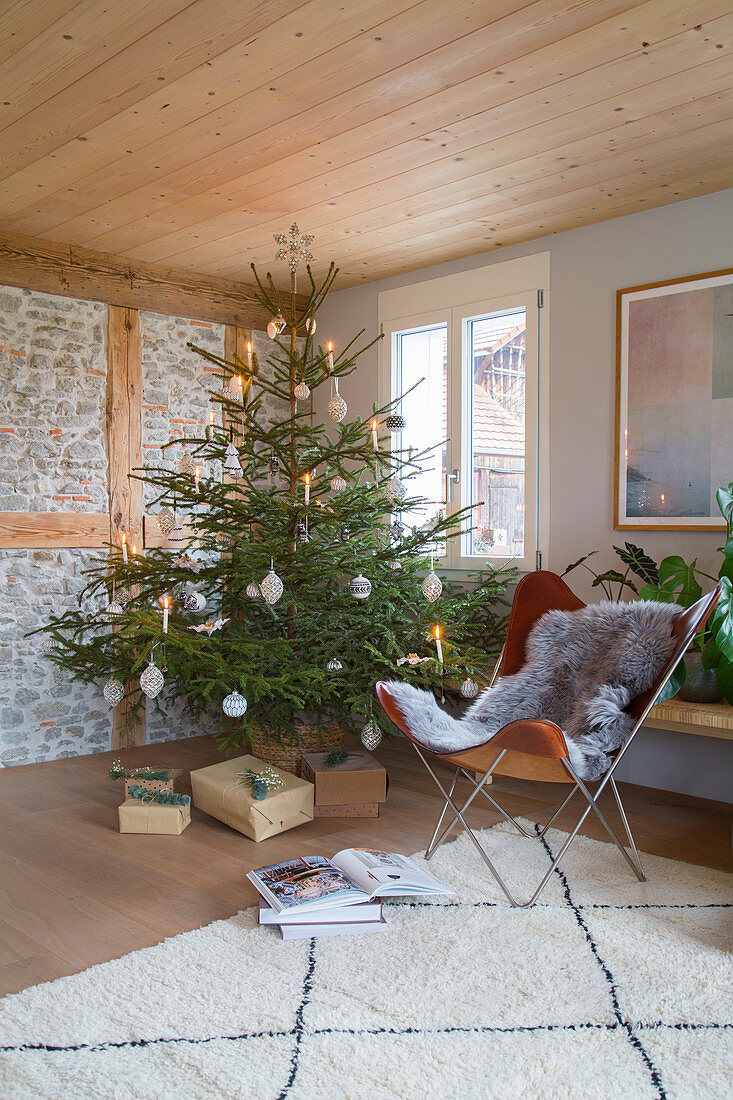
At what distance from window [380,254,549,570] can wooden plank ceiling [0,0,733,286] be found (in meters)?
0.36

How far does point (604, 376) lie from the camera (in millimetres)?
4059

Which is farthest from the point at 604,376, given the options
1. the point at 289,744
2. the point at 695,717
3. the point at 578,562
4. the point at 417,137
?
the point at 289,744

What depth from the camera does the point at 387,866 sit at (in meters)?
2.62

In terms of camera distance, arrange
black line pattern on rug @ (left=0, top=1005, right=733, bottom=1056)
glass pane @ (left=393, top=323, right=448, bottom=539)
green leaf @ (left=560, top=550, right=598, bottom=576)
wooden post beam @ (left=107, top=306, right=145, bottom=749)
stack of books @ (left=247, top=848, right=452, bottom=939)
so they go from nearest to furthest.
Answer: black line pattern on rug @ (left=0, top=1005, right=733, bottom=1056)
stack of books @ (left=247, top=848, right=452, bottom=939)
green leaf @ (left=560, top=550, right=598, bottom=576)
wooden post beam @ (left=107, top=306, right=145, bottom=749)
glass pane @ (left=393, top=323, right=448, bottom=539)

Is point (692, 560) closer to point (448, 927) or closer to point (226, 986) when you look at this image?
point (448, 927)

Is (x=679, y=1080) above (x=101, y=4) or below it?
below

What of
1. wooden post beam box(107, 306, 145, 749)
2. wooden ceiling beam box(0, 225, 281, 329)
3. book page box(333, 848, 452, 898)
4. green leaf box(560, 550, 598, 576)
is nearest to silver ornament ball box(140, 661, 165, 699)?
book page box(333, 848, 452, 898)

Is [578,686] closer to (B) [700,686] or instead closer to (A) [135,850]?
(B) [700,686]

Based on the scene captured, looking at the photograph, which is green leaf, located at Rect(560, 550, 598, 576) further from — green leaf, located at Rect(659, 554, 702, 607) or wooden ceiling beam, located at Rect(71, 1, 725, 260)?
wooden ceiling beam, located at Rect(71, 1, 725, 260)

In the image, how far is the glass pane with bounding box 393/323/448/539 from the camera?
4.80 metres

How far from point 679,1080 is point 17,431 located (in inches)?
150

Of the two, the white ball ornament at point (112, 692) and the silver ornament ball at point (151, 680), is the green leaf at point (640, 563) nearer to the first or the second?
the silver ornament ball at point (151, 680)

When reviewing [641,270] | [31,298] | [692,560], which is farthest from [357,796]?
[31,298]

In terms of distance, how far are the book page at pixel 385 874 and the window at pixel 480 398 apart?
6.23 ft
